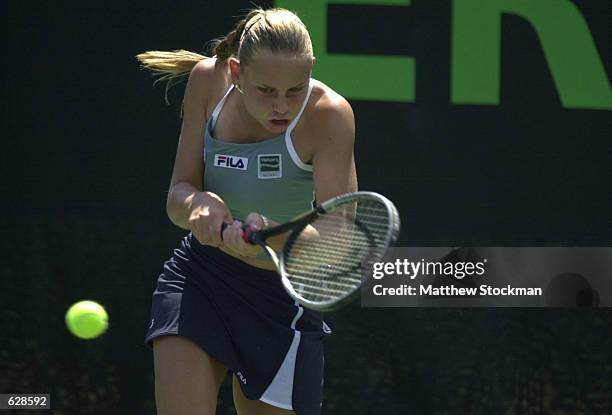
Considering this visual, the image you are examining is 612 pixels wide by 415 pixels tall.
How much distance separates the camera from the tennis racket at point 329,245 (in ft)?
7.43

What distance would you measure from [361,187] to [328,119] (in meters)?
1.42

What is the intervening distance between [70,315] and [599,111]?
6.85 feet

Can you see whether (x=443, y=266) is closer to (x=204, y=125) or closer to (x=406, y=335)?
(x=406, y=335)

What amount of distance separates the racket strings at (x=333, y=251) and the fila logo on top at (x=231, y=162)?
11.5 inches

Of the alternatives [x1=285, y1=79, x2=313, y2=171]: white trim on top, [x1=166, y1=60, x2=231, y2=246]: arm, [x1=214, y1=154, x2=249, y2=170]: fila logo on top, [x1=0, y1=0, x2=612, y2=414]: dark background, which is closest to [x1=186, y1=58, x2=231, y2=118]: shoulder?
[x1=166, y1=60, x2=231, y2=246]: arm

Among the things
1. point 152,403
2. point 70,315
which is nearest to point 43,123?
point 70,315

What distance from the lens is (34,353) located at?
12.6 feet

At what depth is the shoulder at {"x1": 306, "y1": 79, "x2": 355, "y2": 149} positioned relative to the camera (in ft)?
8.30

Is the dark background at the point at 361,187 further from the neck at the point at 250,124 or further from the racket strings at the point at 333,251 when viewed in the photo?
the racket strings at the point at 333,251

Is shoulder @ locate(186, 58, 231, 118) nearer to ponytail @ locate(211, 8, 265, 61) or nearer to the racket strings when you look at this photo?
ponytail @ locate(211, 8, 265, 61)

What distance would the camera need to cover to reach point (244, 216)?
Answer: 8.68ft

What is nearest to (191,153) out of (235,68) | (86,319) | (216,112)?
(216,112)

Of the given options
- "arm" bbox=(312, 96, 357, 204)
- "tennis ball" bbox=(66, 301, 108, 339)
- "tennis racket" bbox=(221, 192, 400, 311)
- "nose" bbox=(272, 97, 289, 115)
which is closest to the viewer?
"tennis racket" bbox=(221, 192, 400, 311)

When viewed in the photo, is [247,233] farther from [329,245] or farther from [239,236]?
[329,245]
